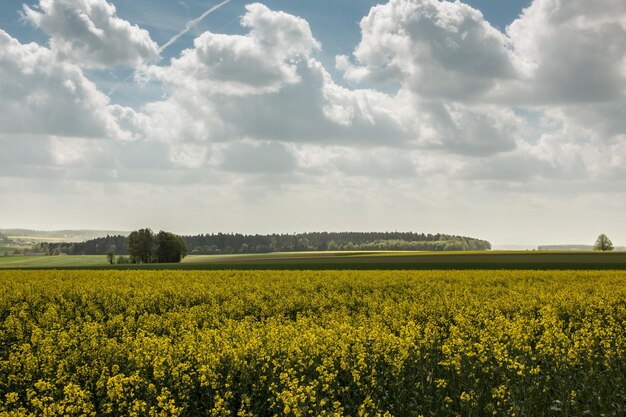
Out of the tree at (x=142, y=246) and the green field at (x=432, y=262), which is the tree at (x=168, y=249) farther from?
the green field at (x=432, y=262)

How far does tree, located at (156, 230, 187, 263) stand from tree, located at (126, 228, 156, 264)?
1712mm

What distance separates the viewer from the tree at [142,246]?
116 meters

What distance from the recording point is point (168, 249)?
11650cm

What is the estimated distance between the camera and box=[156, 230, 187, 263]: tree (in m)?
116

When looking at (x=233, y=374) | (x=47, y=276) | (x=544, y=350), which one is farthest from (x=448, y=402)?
(x=47, y=276)

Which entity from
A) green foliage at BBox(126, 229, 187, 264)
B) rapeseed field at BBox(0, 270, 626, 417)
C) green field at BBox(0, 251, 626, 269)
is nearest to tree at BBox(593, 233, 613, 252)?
green field at BBox(0, 251, 626, 269)

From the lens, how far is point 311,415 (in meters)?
10.6

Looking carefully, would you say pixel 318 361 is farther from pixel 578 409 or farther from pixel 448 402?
pixel 578 409

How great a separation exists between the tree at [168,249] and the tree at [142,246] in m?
1.71

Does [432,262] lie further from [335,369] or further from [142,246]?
[142,246]

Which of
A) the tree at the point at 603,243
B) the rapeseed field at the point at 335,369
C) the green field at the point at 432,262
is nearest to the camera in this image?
the rapeseed field at the point at 335,369

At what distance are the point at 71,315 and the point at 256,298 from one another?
8538 mm

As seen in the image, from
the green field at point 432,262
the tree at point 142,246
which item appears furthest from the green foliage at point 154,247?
the green field at point 432,262

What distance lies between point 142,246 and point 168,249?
5.68m
